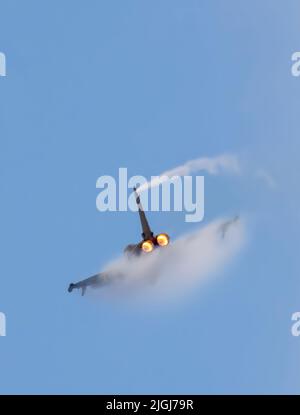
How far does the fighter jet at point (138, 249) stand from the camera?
79125 millimetres

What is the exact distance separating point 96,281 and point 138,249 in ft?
46.5

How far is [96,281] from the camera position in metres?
97.9

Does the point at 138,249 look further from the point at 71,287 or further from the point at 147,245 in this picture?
the point at 71,287

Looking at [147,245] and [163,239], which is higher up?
[163,239]

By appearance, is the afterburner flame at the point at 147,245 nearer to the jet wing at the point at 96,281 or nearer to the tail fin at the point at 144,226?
the tail fin at the point at 144,226

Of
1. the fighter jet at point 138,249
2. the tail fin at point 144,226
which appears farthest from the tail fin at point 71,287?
the tail fin at point 144,226

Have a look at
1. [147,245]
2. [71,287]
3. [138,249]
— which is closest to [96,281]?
[71,287]

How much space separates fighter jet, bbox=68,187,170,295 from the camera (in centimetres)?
7912

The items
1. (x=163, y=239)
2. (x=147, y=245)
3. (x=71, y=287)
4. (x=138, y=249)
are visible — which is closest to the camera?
(x=163, y=239)
